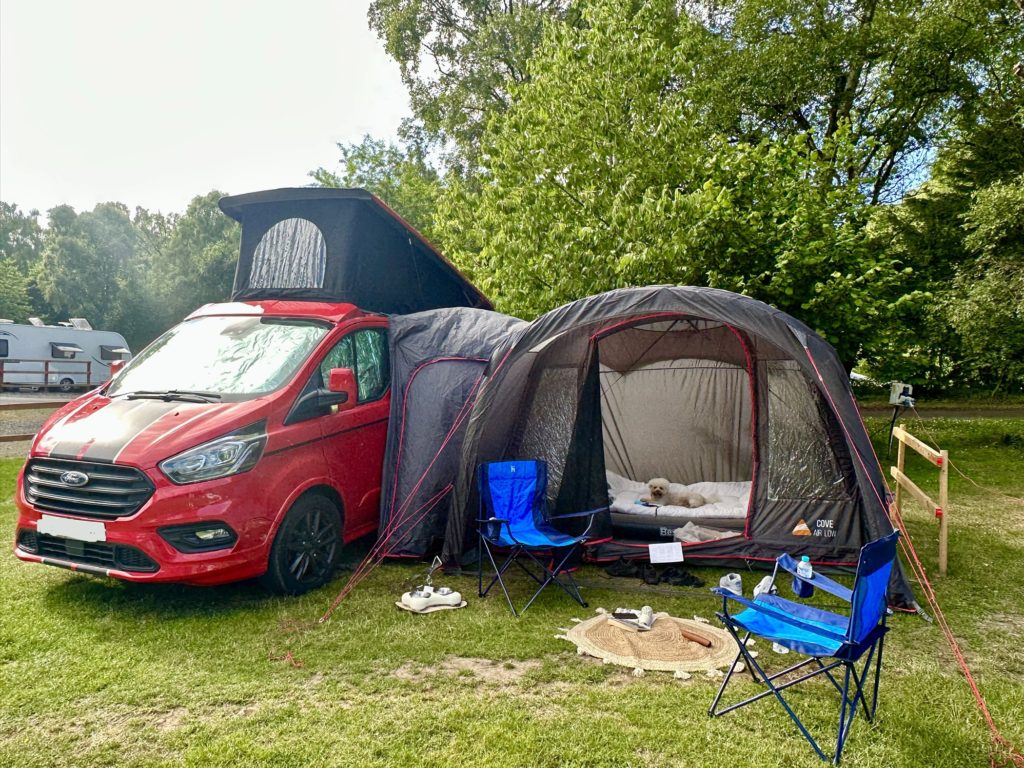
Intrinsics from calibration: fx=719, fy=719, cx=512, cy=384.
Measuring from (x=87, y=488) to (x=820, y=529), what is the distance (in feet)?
16.4

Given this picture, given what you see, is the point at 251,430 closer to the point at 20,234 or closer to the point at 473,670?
the point at 473,670

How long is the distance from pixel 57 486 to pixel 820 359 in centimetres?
472

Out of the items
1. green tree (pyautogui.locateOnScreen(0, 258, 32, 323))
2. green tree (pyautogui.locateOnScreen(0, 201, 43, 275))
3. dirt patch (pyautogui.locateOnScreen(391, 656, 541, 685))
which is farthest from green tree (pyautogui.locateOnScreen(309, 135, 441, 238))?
green tree (pyautogui.locateOnScreen(0, 201, 43, 275))

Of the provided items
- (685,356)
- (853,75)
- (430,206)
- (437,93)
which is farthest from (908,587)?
(437,93)

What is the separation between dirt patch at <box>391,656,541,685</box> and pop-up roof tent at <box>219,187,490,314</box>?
3.26m

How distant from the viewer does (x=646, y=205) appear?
8898 millimetres

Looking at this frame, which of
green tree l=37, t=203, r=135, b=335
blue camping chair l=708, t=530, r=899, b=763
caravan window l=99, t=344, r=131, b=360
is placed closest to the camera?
blue camping chair l=708, t=530, r=899, b=763

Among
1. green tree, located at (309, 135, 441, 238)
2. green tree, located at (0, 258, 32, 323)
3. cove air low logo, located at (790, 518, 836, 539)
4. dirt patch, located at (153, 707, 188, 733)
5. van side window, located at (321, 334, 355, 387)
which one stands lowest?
dirt patch, located at (153, 707, 188, 733)

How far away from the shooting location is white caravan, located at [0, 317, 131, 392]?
21.0 meters

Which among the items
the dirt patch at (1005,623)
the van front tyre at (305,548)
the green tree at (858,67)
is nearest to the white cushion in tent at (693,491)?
the dirt patch at (1005,623)

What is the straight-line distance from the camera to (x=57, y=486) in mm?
4312

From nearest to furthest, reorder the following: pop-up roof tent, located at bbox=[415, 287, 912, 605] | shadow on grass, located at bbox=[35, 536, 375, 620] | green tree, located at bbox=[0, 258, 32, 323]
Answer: shadow on grass, located at bbox=[35, 536, 375, 620] < pop-up roof tent, located at bbox=[415, 287, 912, 605] < green tree, located at bbox=[0, 258, 32, 323]

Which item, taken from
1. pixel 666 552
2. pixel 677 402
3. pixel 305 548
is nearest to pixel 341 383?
pixel 305 548

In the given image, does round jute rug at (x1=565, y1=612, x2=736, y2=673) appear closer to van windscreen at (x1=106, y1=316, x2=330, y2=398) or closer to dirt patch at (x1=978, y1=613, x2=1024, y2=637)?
dirt patch at (x1=978, y1=613, x2=1024, y2=637)
